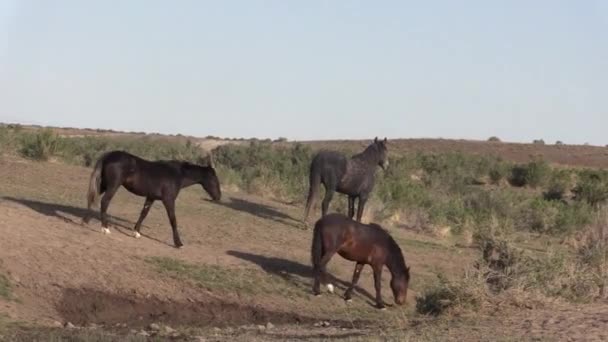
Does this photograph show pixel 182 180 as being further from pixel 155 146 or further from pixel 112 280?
pixel 155 146

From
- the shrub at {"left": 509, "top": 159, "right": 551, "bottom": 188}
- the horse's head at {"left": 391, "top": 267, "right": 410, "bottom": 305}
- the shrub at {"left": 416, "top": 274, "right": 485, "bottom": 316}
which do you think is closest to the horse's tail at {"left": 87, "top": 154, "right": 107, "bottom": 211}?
the horse's head at {"left": 391, "top": 267, "right": 410, "bottom": 305}

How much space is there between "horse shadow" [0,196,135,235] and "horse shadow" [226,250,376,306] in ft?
7.51

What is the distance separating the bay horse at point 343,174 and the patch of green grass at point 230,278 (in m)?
4.18

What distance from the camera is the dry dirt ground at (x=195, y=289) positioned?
11.2 metres

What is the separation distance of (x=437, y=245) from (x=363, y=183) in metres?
2.60

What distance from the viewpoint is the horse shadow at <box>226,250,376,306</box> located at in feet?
51.2

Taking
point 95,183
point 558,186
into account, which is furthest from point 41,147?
point 558,186

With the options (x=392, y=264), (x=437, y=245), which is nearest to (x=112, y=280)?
(x=392, y=264)

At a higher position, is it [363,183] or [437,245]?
[363,183]

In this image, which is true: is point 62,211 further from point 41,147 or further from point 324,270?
point 41,147

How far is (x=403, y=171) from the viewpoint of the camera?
44.2m

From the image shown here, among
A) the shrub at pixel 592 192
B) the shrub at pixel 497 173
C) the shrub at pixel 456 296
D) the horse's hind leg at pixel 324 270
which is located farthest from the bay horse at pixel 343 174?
the shrub at pixel 497 173

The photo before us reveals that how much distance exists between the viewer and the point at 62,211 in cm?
1795

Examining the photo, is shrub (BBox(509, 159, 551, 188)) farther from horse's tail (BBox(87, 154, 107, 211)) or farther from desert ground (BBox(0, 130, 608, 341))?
horse's tail (BBox(87, 154, 107, 211))
